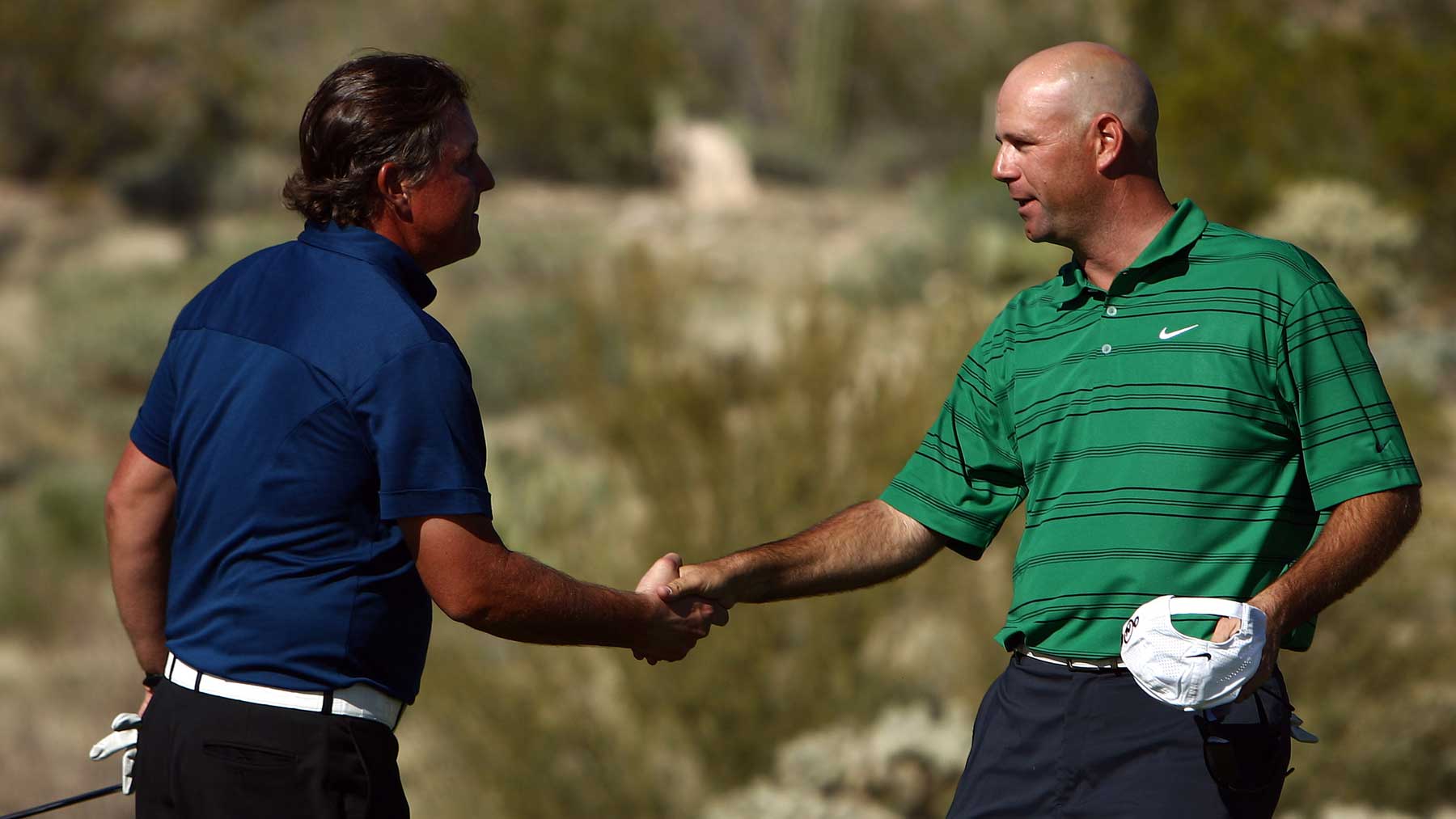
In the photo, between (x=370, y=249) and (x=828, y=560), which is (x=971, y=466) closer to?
(x=828, y=560)

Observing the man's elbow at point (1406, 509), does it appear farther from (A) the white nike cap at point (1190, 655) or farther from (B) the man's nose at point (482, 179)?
(B) the man's nose at point (482, 179)

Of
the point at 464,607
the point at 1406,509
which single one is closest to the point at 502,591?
the point at 464,607

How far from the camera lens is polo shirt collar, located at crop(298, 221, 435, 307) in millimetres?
2740

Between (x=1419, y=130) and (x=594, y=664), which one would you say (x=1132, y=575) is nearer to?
(x=594, y=664)

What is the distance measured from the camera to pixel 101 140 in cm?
2722

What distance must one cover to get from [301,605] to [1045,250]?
47.2ft

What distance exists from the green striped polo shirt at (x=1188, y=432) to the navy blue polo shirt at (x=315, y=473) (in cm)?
109

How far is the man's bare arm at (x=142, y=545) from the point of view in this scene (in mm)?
2936

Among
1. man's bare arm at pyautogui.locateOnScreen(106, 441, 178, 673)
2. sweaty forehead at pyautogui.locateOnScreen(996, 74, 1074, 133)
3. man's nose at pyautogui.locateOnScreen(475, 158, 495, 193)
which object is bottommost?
man's bare arm at pyautogui.locateOnScreen(106, 441, 178, 673)

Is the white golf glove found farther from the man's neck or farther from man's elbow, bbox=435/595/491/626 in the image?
the man's neck

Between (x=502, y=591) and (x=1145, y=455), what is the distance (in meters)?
1.18

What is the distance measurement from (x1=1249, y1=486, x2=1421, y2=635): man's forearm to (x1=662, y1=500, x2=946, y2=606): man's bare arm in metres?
0.92

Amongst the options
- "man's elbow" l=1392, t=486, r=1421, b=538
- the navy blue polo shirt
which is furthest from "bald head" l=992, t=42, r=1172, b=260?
the navy blue polo shirt

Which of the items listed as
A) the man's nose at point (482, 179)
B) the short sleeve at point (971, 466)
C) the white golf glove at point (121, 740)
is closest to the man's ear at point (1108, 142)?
the short sleeve at point (971, 466)
